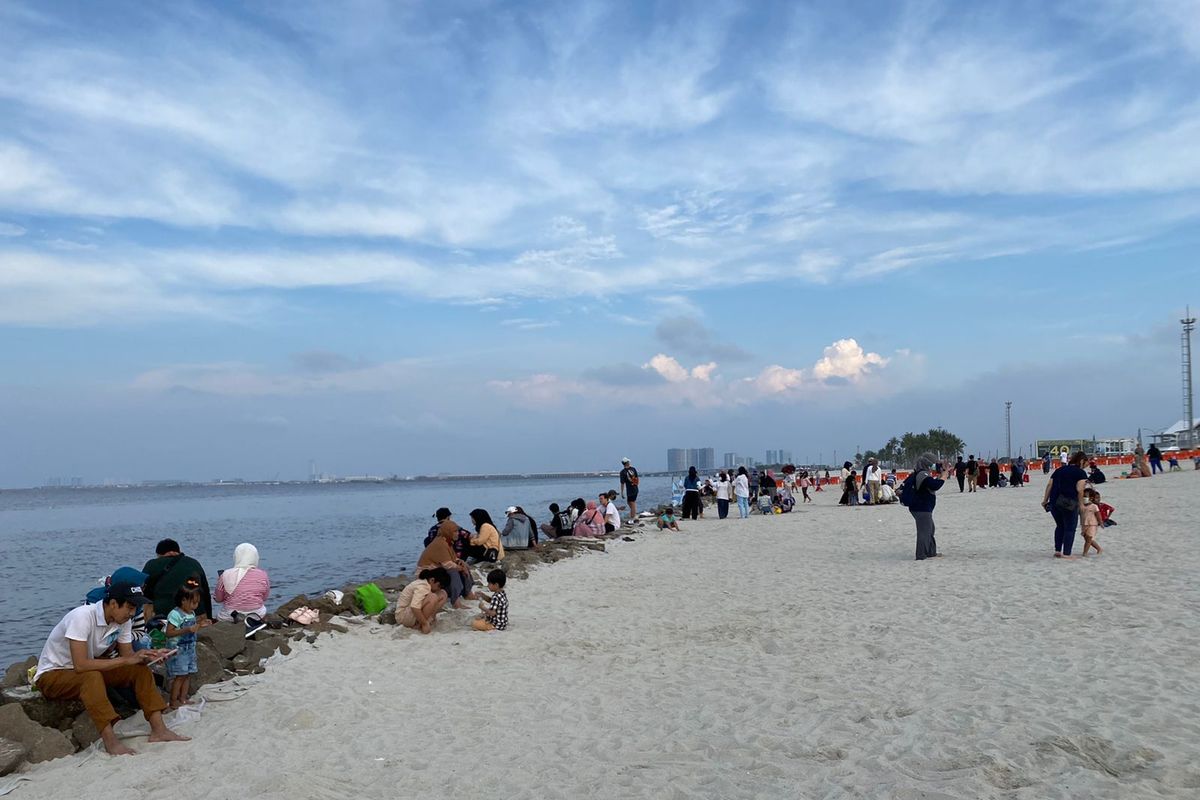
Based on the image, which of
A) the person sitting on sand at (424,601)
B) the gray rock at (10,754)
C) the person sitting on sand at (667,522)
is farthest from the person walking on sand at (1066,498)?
the gray rock at (10,754)

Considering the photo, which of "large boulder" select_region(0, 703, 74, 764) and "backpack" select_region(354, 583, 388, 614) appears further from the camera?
"backpack" select_region(354, 583, 388, 614)

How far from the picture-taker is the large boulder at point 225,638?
26.3ft

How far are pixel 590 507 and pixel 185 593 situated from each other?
15925 mm

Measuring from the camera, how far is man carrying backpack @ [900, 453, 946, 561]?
1255cm

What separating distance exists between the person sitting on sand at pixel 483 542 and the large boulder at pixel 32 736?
9.34 metres

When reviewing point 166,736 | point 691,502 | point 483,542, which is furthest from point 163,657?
point 691,502

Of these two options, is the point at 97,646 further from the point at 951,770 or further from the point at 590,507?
the point at 590,507

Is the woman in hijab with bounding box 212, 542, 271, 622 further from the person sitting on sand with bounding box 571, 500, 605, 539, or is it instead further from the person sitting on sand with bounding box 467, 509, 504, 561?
the person sitting on sand with bounding box 571, 500, 605, 539

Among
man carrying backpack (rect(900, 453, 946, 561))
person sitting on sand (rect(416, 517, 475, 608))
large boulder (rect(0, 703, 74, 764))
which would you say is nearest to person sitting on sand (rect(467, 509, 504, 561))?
person sitting on sand (rect(416, 517, 475, 608))

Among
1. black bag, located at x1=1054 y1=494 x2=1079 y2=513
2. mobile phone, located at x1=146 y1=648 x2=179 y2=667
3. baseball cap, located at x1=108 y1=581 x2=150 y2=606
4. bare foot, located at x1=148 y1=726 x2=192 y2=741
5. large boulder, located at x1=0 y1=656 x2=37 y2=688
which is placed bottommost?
large boulder, located at x1=0 y1=656 x2=37 y2=688

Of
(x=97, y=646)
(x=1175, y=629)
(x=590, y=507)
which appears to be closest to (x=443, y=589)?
(x=97, y=646)

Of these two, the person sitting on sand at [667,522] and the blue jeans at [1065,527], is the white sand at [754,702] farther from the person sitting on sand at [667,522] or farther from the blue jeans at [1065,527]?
the person sitting on sand at [667,522]

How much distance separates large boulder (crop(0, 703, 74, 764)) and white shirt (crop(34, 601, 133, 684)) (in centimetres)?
29

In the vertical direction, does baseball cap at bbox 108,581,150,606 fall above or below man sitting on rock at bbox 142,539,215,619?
above
